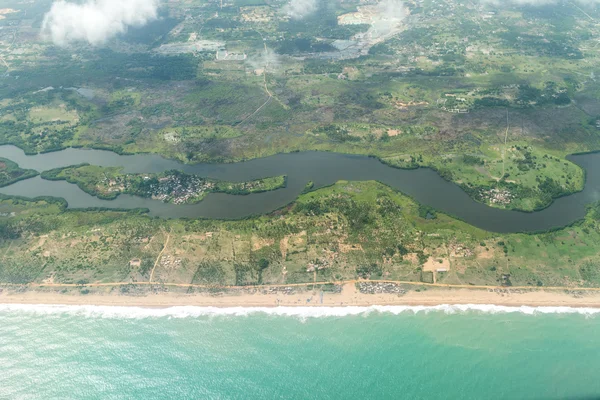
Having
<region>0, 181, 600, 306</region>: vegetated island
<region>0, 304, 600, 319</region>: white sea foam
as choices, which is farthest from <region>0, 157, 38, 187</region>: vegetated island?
<region>0, 304, 600, 319</region>: white sea foam

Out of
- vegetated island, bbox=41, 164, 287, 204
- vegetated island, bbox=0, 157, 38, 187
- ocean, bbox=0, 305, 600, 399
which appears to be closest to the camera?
ocean, bbox=0, 305, 600, 399

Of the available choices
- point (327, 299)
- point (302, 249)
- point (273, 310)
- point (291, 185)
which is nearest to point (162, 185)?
point (291, 185)

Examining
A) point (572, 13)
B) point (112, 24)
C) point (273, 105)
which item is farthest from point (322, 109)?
point (572, 13)

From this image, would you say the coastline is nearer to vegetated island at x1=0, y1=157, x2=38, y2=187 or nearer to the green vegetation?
the green vegetation

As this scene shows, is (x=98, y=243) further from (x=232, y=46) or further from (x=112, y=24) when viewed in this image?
(x=112, y=24)

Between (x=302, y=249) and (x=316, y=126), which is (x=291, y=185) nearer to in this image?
(x=302, y=249)

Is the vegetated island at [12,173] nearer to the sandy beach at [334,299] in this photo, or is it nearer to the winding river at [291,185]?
the winding river at [291,185]

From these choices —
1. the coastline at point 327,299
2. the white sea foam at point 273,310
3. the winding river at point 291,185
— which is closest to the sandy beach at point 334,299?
the coastline at point 327,299
